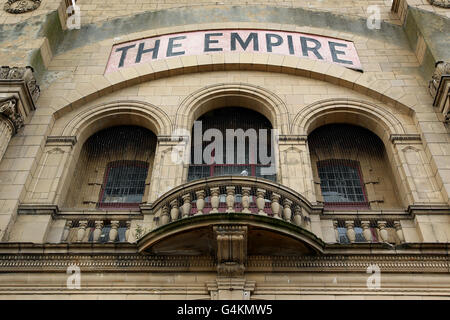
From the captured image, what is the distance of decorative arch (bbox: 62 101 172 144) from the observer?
14.0 metres

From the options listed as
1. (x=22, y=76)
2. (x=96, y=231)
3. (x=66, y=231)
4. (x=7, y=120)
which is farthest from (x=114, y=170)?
(x=96, y=231)

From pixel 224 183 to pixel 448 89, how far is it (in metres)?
6.99

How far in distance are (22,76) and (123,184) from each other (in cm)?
415

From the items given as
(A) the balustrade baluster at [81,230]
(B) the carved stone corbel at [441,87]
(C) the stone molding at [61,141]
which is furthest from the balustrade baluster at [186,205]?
(B) the carved stone corbel at [441,87]

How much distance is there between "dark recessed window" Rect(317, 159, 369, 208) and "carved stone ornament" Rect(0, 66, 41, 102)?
8.66m

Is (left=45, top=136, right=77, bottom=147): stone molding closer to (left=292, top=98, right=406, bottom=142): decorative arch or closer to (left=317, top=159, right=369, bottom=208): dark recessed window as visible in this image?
(left=292, top=98, right=406, bottom=142): decorative arch

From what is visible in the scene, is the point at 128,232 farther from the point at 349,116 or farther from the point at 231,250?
the point at 349,116

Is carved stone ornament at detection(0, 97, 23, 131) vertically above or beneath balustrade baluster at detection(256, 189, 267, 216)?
above

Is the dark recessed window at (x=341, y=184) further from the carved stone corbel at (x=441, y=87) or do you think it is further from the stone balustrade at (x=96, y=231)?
the stone balustrade at (x=96, y=231)

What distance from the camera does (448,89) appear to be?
13188 millimetres

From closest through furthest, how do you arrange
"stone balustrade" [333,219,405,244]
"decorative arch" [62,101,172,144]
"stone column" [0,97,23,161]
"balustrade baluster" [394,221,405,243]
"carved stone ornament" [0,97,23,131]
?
"stone balustrade" [333,219,405,244], "balustrade baluster" [394,221,405,243], "stone column" [0,97,23,161], "carved stone ornament" [0,97,23,131], "decorative arch" [62,101,172,144]

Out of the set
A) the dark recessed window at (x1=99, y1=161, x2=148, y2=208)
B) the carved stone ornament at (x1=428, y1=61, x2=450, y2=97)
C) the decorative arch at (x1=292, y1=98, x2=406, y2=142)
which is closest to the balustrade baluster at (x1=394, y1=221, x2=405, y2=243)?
the decorative arch at (x1=292, y1=98, x2=406, y2=142)

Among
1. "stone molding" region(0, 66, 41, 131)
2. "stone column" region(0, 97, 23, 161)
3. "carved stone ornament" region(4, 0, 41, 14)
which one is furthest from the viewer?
"carved stone ornament" region(4, 0, 41, 14)

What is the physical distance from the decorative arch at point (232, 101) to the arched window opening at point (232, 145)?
43 centimetres
